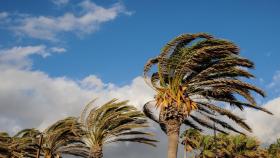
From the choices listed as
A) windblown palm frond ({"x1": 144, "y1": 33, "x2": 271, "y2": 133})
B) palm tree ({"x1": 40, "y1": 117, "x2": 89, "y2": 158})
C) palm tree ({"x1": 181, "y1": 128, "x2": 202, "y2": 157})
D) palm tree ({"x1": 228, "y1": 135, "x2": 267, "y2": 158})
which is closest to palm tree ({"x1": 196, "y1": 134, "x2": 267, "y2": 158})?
palm tree ({"x1": 228, "y1": 135, "x2": 267, "y2": 158})

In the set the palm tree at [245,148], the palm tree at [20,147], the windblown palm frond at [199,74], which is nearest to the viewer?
the windblown palm frond at [199,74]

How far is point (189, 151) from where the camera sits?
57.1 metres

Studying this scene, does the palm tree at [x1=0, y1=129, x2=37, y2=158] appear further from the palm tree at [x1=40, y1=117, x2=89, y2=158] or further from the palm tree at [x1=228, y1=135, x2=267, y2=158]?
the palm tree at [x1=228, y1=135, x2=267, y2=158]

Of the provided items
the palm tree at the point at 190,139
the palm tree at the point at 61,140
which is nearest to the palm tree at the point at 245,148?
the palm tree at the point at 190,139

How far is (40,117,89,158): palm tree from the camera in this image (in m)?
31.9

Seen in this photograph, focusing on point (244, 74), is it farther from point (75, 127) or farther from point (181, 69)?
point (75, 127)

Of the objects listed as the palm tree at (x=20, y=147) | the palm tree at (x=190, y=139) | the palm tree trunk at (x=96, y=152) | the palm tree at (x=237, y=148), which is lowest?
the palm tree trunk at (x=96, y=152)

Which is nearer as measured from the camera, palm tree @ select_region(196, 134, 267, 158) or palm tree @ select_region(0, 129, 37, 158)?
palm tree @ select_region(0, 129, 37, 158)

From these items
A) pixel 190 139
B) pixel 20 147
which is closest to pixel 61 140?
pixel 20 147

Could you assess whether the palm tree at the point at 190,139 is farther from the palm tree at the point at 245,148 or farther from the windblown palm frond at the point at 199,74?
the windblown palm frond at the point at 199,74

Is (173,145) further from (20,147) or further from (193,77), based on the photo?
(20,147)

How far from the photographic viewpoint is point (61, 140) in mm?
34094

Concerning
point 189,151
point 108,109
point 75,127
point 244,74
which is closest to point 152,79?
point 244,74

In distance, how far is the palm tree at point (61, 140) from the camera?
1256 inches
